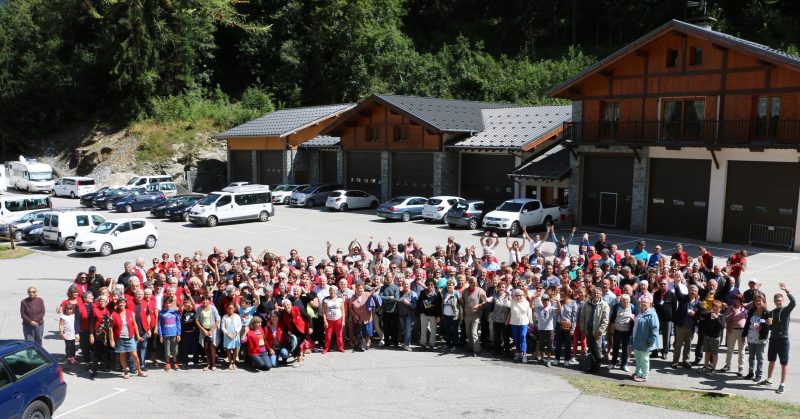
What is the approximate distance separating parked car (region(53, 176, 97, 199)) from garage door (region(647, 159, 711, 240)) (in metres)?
36.4

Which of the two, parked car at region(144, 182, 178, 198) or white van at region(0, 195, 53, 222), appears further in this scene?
parked car at region(144, 182, 178, 198)

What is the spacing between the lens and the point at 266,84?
223ft

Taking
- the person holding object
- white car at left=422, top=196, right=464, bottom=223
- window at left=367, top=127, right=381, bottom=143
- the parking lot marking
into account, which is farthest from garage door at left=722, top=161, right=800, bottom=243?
A: the parking lot marking

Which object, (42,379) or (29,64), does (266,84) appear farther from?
(42,379)

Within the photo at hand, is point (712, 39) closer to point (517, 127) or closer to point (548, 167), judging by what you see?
point (548, 167)

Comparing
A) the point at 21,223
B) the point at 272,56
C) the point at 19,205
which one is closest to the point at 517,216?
the point at 21,223

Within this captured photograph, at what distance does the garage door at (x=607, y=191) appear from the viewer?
31141mm

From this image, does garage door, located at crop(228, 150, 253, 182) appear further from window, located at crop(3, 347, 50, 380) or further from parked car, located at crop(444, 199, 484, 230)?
window, located at crop(3, 347, 50, 380)

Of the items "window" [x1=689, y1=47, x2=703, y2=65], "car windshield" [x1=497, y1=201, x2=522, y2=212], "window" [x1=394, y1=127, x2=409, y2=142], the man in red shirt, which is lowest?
the man in red shirt

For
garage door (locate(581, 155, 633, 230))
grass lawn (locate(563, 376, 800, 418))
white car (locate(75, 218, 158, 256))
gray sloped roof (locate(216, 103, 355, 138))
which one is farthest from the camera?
gray sloped roof (locate(216, 103, 355, 138))

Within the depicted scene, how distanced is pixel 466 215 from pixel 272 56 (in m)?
42.7

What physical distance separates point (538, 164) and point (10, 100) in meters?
50.2

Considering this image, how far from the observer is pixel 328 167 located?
1903 inches

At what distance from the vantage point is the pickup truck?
30.3m
